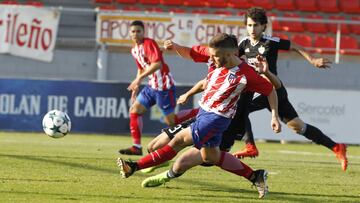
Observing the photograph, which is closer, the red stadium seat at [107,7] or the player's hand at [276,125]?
the player's hand at [276,125]

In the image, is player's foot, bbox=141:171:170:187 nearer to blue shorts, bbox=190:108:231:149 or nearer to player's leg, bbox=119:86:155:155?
blue shorts, bbox=190:108:231:149

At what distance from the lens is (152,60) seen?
13039 mm

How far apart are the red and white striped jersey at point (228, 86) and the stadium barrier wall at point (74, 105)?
1017cm

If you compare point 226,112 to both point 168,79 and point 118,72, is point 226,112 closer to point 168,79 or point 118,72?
point 168,79

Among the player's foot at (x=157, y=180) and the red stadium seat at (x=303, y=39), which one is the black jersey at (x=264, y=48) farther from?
the red stadium seat at (x=303, y=39)

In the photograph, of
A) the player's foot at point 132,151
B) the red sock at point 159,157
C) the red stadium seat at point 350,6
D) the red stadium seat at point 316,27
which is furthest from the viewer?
the red stadium seat at point 350,6

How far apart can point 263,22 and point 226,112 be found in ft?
7.01

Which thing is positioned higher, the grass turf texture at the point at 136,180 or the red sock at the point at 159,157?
the red sock at the point at 159,157

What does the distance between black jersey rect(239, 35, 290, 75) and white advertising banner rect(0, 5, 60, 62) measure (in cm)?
1022

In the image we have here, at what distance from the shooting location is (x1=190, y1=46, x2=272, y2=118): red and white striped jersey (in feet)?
27.1

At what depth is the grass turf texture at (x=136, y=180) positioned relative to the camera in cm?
841

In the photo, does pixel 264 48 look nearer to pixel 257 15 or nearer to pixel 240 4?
pixel 257 15

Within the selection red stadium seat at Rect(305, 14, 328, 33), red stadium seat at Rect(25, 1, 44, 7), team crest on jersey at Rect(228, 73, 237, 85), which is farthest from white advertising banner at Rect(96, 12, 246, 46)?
team crest on jersey at Rect(228, 73, 237, 85)

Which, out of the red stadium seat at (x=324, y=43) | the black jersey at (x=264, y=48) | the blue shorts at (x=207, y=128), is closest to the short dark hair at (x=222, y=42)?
the blue shorts at (x=207, y=128)
